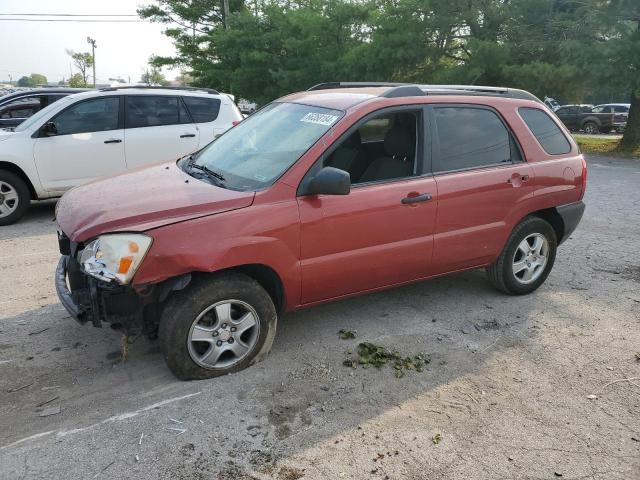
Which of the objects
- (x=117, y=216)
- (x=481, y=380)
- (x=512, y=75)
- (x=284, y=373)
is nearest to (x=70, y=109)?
(x=117, y=216)

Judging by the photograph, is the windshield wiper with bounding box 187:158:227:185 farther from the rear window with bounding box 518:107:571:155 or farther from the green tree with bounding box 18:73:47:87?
the green tree with bounding box 18:73:47:87

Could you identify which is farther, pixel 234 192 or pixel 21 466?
pixel 234 192

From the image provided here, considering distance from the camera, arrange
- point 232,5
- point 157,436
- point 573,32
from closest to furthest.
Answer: point 157,436 < point 573,32 < point 232,5

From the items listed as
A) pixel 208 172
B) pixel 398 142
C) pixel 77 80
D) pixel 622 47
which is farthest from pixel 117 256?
pixel 77 80

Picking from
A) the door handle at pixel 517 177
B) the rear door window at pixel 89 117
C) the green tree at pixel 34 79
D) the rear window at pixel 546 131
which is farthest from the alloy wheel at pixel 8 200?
the green tree at pixel 34 79

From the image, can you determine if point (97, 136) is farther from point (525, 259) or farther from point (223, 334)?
point (525, 259)

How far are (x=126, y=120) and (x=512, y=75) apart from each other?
1177 centimetres

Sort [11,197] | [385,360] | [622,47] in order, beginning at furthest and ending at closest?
[622,47] → [11,197] → [385,360]

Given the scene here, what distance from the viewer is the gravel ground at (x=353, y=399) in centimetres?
274

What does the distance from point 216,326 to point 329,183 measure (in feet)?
3.74

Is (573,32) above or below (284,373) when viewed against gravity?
above

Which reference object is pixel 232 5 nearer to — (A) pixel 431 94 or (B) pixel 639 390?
(A) pixel 431 94

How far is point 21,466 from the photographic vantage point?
8.71ft

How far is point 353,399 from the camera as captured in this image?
327cm
